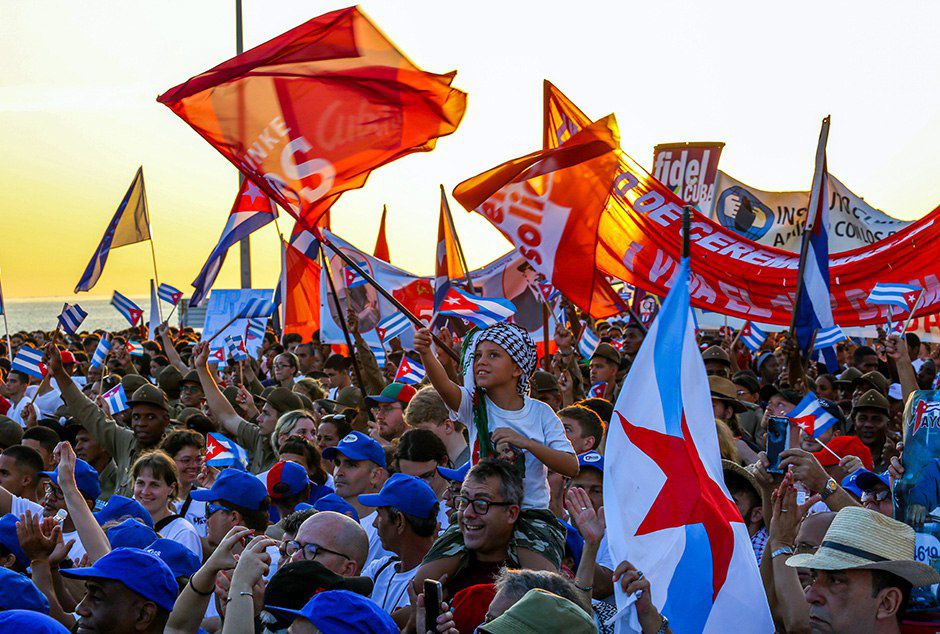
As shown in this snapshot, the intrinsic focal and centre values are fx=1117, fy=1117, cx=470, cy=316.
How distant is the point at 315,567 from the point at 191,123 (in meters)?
4.83

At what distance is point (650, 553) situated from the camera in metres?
4.20

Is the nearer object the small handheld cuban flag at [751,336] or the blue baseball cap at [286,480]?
the blue baseball cap at [286,480]

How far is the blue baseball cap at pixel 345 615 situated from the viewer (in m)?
3.69

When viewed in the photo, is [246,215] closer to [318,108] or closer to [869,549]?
[318,108]

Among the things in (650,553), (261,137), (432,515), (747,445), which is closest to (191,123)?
(261,137)

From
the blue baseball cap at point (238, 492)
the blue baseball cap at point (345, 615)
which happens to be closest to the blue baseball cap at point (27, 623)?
the blue baseball cap at point (345, 615)

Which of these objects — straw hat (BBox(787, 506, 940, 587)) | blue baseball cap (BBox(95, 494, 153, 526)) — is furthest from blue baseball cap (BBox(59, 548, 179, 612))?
straw hat (BBox(787, 506, 940, 587))

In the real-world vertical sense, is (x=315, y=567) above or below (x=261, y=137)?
below

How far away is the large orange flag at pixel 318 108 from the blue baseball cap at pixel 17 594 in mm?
4238

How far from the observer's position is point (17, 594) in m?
4.38

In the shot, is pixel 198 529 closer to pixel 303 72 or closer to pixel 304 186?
pixel 304 186

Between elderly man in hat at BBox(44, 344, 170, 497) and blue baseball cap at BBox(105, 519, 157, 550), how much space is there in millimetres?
3488

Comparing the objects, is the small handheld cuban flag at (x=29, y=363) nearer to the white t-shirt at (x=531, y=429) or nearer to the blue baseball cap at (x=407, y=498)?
the blue baseball cap at (x=407, y=498)

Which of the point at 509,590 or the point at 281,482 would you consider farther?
the point at 281,482
